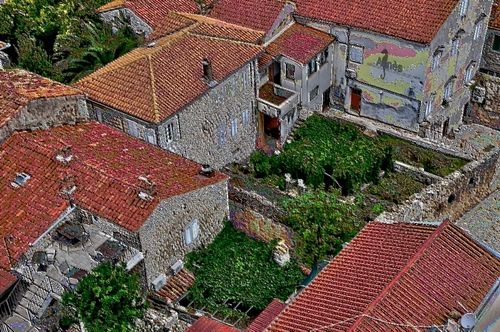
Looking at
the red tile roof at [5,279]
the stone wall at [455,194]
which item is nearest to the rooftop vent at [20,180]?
the red tile roof at [5,279]

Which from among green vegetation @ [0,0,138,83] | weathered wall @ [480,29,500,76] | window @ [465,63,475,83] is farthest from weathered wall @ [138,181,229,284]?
weathered wall @ [480,29,500,76]

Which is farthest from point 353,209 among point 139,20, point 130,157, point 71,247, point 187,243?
point 139,20

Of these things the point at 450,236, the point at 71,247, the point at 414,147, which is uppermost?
the point at 450,236

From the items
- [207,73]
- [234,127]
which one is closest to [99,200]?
[207,73]

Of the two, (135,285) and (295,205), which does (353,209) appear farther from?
(135,285)

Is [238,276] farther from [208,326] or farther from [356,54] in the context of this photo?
[356,54]
